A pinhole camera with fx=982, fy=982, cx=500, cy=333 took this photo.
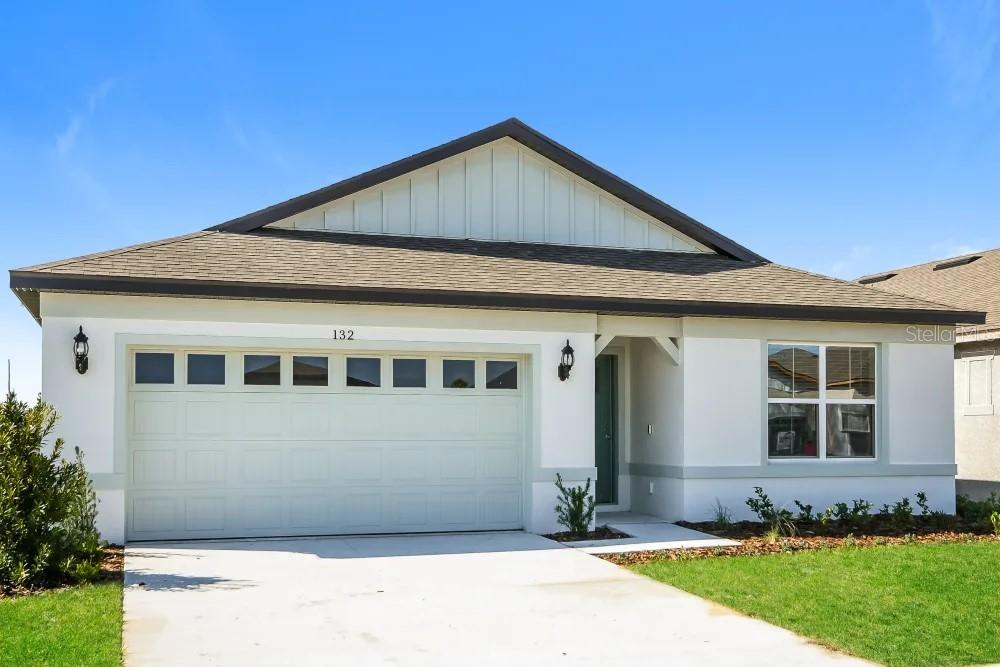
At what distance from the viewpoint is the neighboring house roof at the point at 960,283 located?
19433 millimetres

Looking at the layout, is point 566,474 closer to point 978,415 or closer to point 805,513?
point 805,513

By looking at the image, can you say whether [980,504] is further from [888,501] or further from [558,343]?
[558,343]

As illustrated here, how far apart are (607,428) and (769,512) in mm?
2715

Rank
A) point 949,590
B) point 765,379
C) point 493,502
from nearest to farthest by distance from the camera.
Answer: point 949,590
point 493,502
point 765,379

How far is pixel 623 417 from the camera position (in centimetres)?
1473

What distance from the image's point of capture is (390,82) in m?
17.7

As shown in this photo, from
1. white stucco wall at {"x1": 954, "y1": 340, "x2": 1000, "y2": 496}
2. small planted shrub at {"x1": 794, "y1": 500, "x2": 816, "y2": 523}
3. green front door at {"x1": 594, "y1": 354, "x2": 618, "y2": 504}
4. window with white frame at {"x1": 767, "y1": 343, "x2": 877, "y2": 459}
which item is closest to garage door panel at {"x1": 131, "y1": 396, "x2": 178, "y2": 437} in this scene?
green front door at {"x1": 594, "y1": 354, "x2": 618, "y2": 504}

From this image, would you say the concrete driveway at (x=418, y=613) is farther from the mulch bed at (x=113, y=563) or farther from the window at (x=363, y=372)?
the window at (x=363, y=372)

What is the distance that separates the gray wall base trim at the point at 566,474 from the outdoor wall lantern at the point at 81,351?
218 inches

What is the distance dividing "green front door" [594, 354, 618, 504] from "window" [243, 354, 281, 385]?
16.3ft

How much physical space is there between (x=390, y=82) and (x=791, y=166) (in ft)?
25.8

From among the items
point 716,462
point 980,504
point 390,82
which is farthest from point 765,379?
point 390,82

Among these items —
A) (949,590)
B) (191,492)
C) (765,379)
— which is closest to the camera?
(949,590)

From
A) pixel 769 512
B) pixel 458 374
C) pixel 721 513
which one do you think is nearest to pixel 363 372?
pixel 458 374
